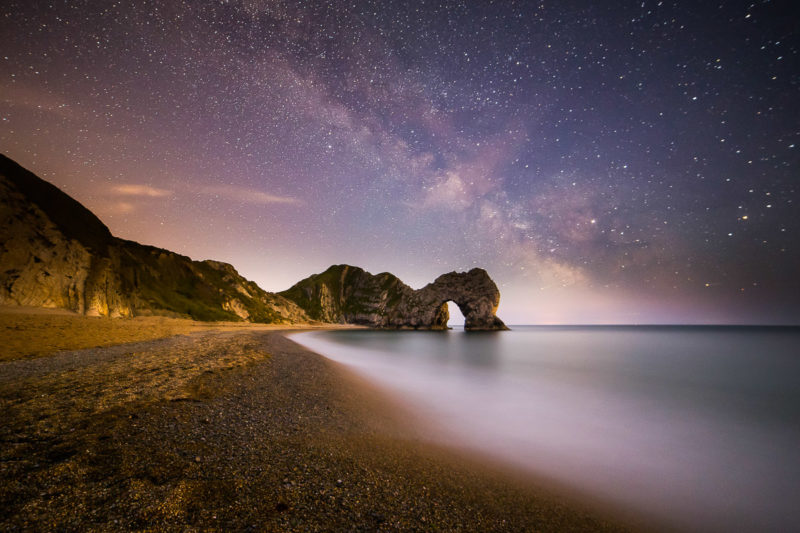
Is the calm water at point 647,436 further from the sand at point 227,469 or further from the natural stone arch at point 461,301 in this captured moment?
the natural stone arch at point 461,301

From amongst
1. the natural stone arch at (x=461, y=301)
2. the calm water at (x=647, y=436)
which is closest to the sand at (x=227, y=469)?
the calm water at (x=647, y=436)

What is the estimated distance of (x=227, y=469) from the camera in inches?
194

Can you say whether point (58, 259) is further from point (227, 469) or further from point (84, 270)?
point (227, 469)

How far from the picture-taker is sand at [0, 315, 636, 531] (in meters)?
3.71

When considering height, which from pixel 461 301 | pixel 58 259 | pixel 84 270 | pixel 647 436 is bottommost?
pixel 647 436

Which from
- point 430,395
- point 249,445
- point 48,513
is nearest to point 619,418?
point 430,395

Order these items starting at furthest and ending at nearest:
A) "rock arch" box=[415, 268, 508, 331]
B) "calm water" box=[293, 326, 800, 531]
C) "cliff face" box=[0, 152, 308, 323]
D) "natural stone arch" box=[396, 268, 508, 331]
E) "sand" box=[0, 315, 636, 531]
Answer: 1. "natural stone arch" box=[396, 268, 508, 331]
2. "rock arch" box=[415, 268, 508, 331]
3. "cliff face" box=[0, 152, 308, 323]
4. "calm water" box=[293, 326, 800, 531]
5. "sand" box=[0, 315, 636, 531]

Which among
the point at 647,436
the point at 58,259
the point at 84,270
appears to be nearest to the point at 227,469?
the point at 647,436

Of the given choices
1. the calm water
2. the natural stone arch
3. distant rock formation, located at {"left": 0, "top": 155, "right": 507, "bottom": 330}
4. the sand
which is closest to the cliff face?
distant rock formation, located at {"left": 0, "top": 155, "right": 507, "bottom": 330}

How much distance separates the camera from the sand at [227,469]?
3715 mm

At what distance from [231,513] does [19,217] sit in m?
61.8

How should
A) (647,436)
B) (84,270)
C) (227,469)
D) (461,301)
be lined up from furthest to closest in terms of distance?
1. (461,301)
2. (84,270)
3. (647,436)
4. (227,469)

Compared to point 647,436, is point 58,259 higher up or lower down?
higher up

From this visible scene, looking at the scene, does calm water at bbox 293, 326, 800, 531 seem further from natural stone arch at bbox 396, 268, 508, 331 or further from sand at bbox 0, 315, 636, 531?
natural stone arch at bbox 396, 268, 508, 331
